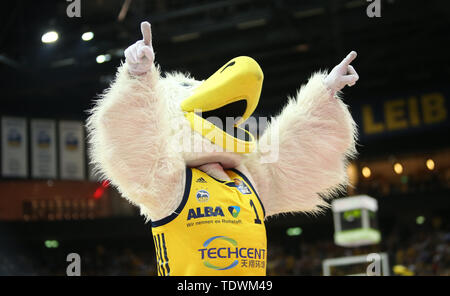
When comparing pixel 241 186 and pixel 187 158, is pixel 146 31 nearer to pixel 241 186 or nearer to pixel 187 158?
pixel 187 158

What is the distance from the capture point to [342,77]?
1866mm

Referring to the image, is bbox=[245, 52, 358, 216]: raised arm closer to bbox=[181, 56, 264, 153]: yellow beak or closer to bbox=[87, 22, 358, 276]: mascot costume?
bbox=[87, 22, 358, 276]: mascot costume

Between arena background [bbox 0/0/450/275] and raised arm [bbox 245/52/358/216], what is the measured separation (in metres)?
3.28

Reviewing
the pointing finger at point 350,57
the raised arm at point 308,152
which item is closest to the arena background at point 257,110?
the raised arm at point 308,152

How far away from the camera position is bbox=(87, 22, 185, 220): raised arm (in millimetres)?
1592

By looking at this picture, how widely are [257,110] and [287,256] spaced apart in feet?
10.4

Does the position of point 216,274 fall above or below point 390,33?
below

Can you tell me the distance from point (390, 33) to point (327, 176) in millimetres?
5200

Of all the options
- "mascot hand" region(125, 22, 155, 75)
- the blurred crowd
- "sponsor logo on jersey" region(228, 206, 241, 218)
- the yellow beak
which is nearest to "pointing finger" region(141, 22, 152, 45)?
"mascot hand" region(125, 22, 155, 75)

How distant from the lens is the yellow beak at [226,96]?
5.49 ft

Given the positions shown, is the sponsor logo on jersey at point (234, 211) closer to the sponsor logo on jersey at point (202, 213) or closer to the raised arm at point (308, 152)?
the sponsor logo on jersey at point (202, 213)

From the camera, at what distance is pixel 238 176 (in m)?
1.81
